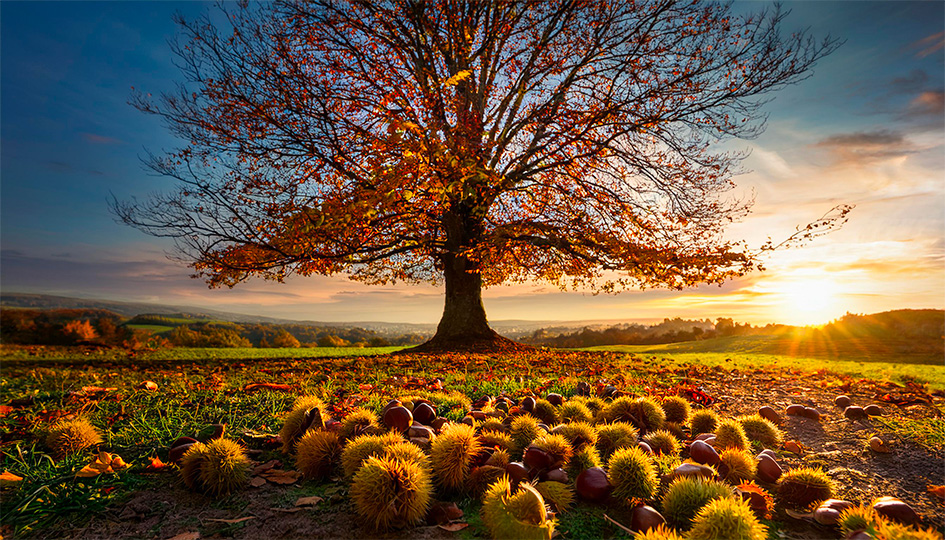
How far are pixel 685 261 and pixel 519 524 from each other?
12859 millimetres

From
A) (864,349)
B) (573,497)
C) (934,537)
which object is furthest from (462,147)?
(864,349)

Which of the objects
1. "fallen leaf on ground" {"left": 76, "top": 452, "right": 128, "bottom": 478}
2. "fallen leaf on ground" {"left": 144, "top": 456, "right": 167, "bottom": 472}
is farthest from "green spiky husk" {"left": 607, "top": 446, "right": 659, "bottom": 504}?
"fallen leaf on ground" {"left": 76, "top": 452, "right": 128, "bottom": 478}

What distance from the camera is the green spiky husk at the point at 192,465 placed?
7.17 ft

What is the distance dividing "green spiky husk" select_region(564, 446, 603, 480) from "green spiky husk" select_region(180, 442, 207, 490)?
1874mm

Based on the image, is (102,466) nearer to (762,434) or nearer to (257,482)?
(257,482)

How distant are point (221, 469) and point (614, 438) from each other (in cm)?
218

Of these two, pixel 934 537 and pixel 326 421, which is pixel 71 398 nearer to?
pixel 326 421

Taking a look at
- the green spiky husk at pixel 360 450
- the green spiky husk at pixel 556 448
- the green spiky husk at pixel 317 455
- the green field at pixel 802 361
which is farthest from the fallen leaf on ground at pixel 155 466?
the green field at pixel 802 361

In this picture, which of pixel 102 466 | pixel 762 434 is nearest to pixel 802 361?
pixel 762 434

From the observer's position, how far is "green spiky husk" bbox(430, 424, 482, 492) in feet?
7.03

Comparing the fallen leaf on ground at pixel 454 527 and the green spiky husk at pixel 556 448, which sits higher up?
Result: the green spiky husk at pixel 556 448

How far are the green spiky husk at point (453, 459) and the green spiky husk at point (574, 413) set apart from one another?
4.09 feet

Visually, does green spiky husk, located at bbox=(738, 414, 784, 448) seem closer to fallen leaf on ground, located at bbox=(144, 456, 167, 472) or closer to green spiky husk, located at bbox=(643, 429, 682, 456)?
green spiky husk, located at bbox=(643, 429, 682, 456)

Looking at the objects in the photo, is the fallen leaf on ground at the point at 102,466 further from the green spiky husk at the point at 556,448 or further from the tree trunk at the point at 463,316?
the tree trunk at the point at 463,316
